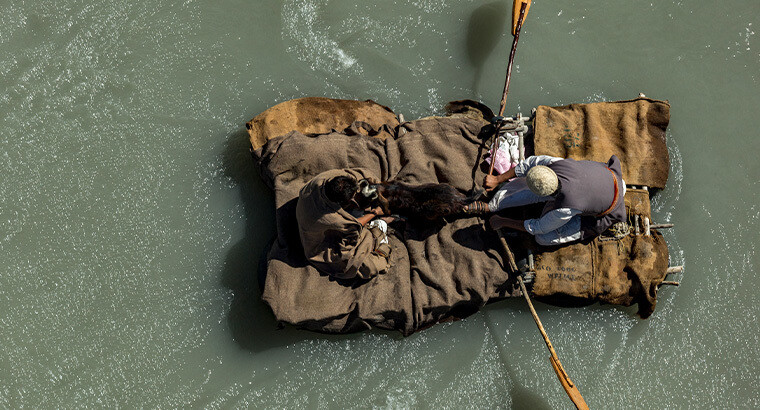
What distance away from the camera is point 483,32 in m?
4.80

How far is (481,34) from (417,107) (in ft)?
3.17

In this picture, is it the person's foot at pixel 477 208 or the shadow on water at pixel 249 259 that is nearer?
the person's foot at pixel 477 208

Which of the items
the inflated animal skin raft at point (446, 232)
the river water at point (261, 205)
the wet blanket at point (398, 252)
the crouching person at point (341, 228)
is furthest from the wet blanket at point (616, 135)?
the crouching person at point (341, 228)

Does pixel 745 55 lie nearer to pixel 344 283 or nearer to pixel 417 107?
pixel 417 107

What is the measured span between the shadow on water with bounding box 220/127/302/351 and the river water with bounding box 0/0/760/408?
0.7 inches

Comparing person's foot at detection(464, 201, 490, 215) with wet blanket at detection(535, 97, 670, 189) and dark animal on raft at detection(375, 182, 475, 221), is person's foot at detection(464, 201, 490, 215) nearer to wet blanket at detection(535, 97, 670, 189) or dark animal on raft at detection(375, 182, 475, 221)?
dark animal on raft at detection(375, 182, 475, 221)

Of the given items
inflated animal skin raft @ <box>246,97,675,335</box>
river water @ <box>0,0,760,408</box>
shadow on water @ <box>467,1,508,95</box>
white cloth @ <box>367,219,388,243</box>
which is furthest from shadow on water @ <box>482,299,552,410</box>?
shadow on water @ <box>467,1,508,95</box>

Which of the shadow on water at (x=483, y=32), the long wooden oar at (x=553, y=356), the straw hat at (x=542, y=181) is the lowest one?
the long wooden oar at (x=553, y=356)

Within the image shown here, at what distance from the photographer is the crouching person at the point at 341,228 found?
10.5ft

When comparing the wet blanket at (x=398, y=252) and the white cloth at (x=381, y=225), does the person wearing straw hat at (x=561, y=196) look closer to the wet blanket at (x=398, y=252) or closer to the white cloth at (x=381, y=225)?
the wet blanket at (x=398, y=252)

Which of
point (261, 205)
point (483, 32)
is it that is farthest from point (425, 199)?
point (483, 32)

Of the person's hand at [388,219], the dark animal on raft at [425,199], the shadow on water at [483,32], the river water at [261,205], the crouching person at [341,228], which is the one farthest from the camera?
the shadow on water at [483,32]

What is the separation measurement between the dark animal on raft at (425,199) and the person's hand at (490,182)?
0.72ft

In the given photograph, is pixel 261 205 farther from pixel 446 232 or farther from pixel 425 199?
pixel 446 232
